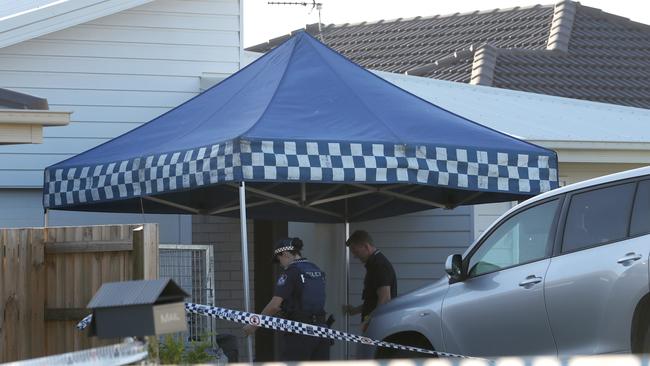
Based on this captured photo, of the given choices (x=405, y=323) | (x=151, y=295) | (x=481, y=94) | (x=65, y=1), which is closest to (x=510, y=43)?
(x=481, y=94)

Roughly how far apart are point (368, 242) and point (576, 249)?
144 inches

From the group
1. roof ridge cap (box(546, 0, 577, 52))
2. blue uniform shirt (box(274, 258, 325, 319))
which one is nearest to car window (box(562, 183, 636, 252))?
blue uniform shirt (box(274, 258, 325, 319))

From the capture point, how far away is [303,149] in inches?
413

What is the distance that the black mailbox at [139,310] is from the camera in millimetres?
5527

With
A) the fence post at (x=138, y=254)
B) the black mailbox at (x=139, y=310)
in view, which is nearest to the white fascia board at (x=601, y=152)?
the fence post at (x=138, y=254)

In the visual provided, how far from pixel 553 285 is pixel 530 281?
0.86ft

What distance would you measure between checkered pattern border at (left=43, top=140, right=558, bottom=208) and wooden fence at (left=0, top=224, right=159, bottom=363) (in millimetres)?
1210

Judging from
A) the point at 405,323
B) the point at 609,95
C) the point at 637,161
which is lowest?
the point at 405,323

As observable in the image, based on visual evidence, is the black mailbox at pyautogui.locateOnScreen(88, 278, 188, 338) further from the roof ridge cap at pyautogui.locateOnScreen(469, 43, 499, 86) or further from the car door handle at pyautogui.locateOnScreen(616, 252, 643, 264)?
the roof ridge cap at pyautogui.locateOnScreen(469, 43, 499, 86)

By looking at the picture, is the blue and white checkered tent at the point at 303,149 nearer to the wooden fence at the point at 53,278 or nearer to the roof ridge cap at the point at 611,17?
the wooden fence at the point at 53,278

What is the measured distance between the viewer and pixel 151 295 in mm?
5570

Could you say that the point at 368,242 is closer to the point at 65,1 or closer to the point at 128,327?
the point at 65,1

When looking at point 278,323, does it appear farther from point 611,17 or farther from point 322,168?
point 611,17

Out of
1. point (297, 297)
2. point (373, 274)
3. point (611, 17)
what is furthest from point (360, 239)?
point (611, 17)
